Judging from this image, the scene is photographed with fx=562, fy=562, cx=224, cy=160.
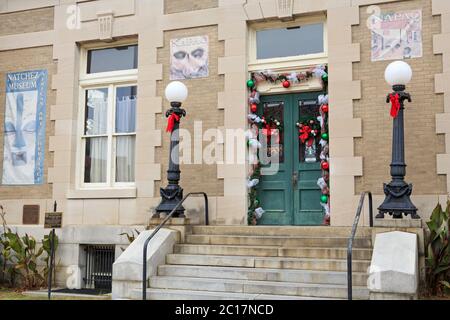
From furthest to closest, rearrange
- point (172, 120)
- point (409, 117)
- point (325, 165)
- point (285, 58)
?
point (285, 58) → point (325, 165) → point (172, 120) → point (409, 117)

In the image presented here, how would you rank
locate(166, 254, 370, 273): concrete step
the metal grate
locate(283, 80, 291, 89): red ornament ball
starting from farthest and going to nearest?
1. the metal grate
2. locate(283, 80, 291, 89): red ornament ball
3. locate(166, 254, 370, 273): concrete step

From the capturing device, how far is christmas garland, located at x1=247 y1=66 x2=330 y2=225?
1047 cm

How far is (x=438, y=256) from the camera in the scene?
8.45 m

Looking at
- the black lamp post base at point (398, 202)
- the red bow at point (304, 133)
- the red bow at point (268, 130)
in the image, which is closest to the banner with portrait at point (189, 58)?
the red bow at point (268, 130)

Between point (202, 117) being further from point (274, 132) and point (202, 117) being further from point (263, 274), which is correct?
point (263, 274)

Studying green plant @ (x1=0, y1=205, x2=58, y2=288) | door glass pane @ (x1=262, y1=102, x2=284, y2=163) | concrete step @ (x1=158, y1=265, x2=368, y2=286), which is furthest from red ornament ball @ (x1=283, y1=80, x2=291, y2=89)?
green plant @ (x1=0, y1=205, x2=58, y2=288)

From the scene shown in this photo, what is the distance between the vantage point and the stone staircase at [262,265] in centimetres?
796

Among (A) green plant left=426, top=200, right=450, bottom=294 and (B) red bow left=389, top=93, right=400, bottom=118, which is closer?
(A) green plant left=426, top=200, right=450, bottom=294

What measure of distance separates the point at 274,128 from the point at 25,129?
572 centimetres

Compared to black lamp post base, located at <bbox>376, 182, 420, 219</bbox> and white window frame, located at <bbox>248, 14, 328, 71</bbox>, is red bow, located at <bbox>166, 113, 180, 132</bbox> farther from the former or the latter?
black lamp post base, located at <bbox>376, 182, 420, 219</bbox>

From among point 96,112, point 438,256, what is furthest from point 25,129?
point 438,256

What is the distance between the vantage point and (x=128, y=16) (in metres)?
12.1

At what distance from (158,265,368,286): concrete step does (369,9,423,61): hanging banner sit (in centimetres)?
420
